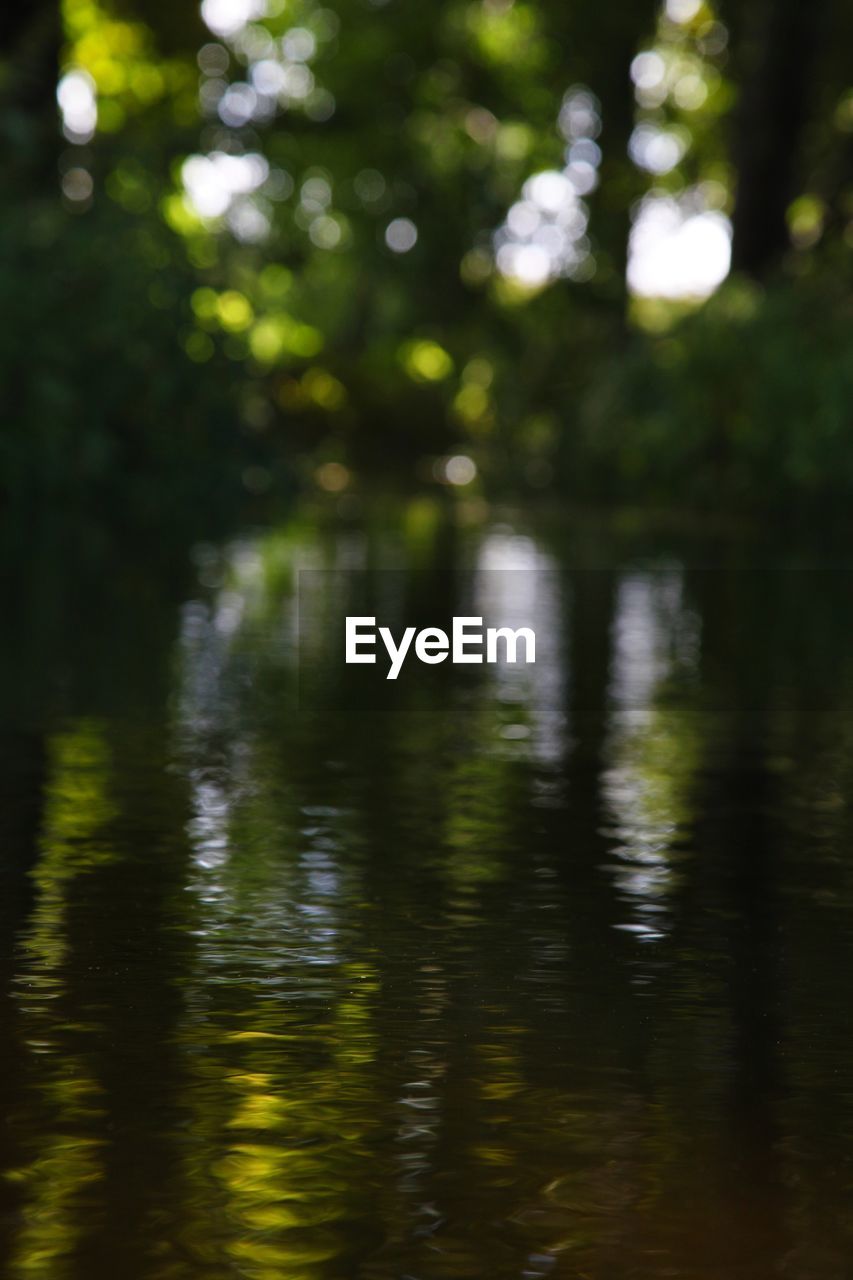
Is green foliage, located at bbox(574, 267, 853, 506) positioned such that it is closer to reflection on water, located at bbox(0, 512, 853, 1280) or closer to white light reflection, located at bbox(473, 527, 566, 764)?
white light reflection, located at bbox(473, 527, 566, 764)

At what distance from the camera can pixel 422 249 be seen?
39.2m

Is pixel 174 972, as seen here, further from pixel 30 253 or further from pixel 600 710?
pixel 30 253

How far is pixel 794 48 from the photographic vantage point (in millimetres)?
31438

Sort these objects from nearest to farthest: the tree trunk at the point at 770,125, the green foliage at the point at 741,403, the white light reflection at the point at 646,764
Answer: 1. the white light reflection at the point at 646,764
2. the green foliage at the point at 741,403
3. the tree trunk at the point at 770,125

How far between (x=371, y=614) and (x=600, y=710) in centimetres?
451

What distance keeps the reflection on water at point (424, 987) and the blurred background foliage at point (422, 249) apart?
437 inches

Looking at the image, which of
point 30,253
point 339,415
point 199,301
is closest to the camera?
point 30,253

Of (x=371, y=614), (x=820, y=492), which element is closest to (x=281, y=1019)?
(x=371, y=614)

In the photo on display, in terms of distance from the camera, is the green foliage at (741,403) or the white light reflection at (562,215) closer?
the green foliage at (741,403)

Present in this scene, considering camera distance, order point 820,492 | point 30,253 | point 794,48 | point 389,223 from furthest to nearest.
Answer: point 389,223
point 794,48
point 820,492
point 30,253

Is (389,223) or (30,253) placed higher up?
(389,223)

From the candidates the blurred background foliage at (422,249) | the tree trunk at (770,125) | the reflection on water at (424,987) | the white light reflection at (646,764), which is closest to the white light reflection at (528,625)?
the reflection on water at (424,987)

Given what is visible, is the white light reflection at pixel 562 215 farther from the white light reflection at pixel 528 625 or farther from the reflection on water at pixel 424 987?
the reflection on water at pixel 424 987

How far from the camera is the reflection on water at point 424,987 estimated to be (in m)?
3.34
